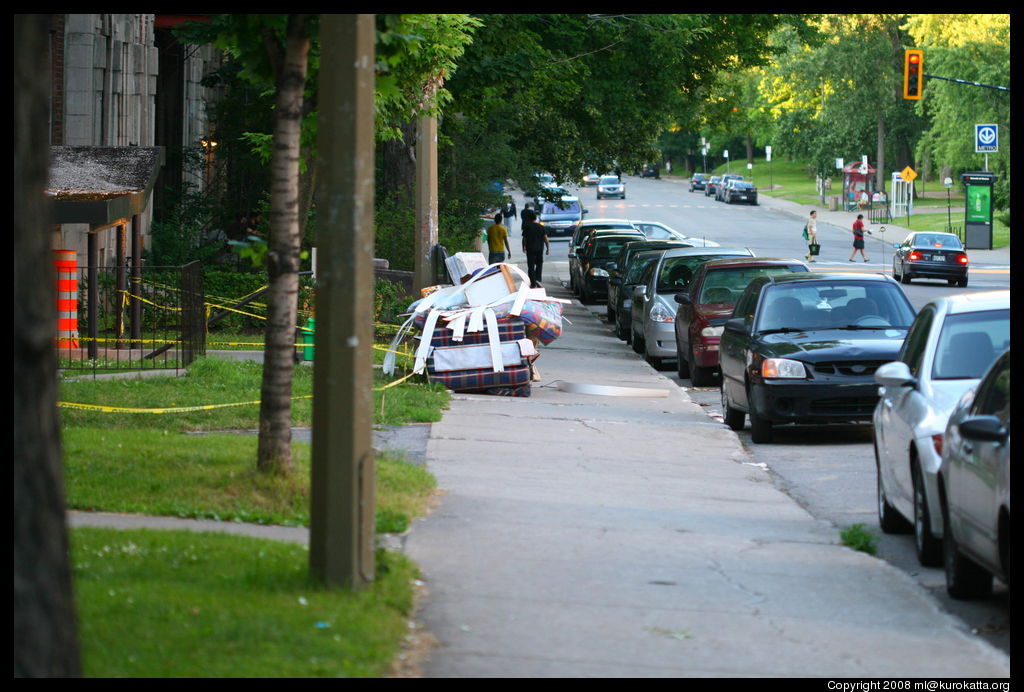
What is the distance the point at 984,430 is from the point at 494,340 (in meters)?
10.0

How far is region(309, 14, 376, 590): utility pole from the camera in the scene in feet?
21.5

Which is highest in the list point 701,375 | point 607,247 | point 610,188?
point 610,188

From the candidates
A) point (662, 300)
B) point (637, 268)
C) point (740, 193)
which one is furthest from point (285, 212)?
point (740, 193)

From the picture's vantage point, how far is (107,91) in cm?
2536

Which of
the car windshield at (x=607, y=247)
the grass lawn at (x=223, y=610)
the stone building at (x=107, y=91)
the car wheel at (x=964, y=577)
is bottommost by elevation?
the car wheel at (x=964, y=577)

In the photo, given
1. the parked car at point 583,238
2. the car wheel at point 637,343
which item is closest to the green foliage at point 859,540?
the car wheel at point 637,343

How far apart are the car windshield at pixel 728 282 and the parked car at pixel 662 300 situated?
1.76m

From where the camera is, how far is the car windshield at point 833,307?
14.9 metres

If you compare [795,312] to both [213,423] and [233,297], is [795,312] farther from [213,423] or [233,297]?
[233,297]

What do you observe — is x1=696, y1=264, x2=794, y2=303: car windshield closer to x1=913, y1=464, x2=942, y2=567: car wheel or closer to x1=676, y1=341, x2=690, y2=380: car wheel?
x1=676, y1=341, x2=690, y2=380: car wheel

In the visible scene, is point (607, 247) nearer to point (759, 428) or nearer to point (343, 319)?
point (759, 428)

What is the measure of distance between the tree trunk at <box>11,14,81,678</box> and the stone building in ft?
53.8

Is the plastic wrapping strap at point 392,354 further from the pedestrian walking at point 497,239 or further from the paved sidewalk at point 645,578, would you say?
the pedestrian walking at point 497,239
